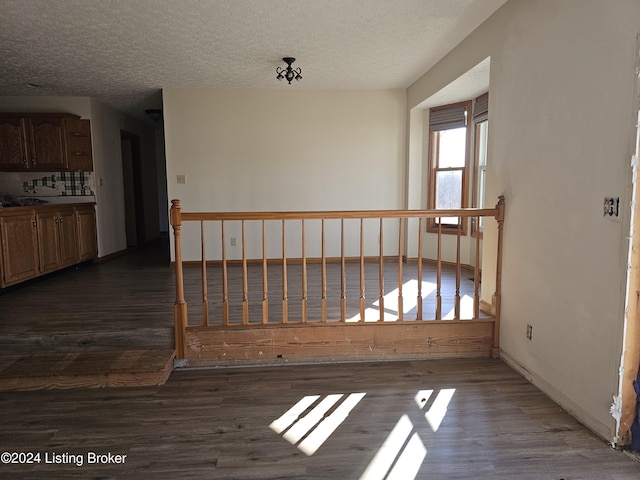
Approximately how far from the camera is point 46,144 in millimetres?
5348

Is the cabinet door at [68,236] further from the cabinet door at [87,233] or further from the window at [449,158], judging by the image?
the window at [449,158]

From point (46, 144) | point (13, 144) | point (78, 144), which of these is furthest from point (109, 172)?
point (13, 144)

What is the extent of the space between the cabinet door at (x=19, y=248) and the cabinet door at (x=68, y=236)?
48 cm

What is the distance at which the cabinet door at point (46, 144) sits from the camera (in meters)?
5.29

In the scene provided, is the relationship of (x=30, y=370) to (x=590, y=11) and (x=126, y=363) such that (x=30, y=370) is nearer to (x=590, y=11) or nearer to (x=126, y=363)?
(x=126, y=363)

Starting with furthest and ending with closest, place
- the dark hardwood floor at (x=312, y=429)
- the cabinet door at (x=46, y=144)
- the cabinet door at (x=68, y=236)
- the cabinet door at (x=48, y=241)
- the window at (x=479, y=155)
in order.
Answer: the cabinet door at (x=46, y=144) → the cabinet door at (x=68, y=236) → the window at (x=479, y=155) → the cabinet door at (x=48, y=241) → the dark hardwood floor at (x=312, y=429)

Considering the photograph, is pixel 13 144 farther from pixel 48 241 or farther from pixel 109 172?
pixel 48 241

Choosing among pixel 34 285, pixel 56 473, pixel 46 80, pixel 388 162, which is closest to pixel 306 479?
pixel 56 473

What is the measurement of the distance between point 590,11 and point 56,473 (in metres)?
3.34

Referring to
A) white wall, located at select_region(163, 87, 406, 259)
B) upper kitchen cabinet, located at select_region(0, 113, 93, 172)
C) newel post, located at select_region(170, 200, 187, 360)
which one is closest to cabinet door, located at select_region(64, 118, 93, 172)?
upper kitchen cabinet, located at select_region(0, 113, 93, 172)

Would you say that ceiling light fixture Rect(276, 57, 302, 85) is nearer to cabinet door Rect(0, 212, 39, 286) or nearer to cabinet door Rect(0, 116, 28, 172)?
cabinet door Rect(0, 212, 39, 286)

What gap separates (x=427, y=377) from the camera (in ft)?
8.98

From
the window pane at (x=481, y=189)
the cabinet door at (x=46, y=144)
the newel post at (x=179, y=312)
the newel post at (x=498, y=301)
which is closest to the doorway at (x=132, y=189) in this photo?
the cabinet door at (x=46, y=144)

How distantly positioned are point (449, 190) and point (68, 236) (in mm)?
4793
